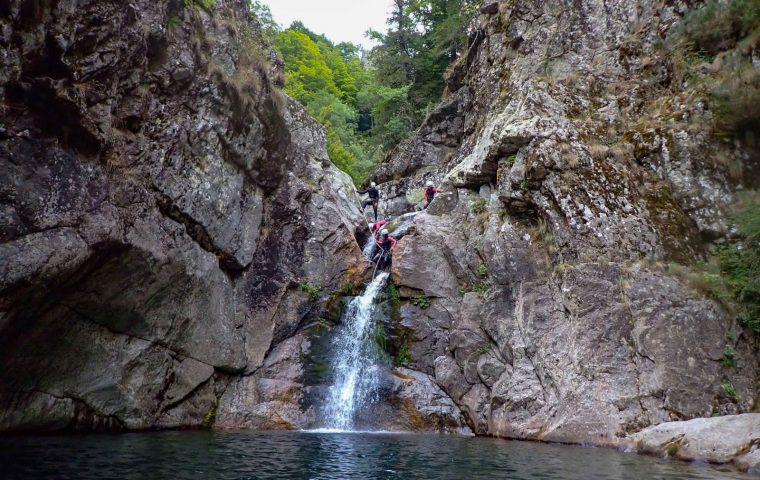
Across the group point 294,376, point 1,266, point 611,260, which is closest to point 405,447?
point 294,376

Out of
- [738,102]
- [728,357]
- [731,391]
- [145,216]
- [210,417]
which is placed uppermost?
[738,102]

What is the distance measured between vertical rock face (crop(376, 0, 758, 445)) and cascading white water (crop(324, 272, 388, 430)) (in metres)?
1.36

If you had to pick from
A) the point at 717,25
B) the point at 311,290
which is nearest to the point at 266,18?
the point at 311,290

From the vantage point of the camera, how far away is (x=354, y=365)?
52.8 ft

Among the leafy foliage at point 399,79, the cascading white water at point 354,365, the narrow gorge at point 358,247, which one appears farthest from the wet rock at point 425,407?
the leafy foliage at point 399,79

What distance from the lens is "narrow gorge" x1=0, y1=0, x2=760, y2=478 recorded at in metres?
10.8

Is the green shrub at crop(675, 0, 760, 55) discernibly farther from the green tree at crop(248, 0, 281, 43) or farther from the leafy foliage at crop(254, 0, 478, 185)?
the leafy foliage at crop(254, 0, 478, 185)

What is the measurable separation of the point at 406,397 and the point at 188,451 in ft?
23.5

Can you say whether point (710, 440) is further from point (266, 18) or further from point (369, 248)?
point (266, 18)

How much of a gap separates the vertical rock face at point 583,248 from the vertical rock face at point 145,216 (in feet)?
15.5

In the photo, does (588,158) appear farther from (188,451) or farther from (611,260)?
(188,451)

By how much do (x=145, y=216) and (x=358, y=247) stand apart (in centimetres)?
817

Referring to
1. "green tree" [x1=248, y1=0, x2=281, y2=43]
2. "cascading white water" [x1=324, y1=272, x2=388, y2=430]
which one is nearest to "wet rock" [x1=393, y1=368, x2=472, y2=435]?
"cascading white water" [x1=324, y1=272, x2=388, y2=430]

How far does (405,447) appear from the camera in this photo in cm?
1105
